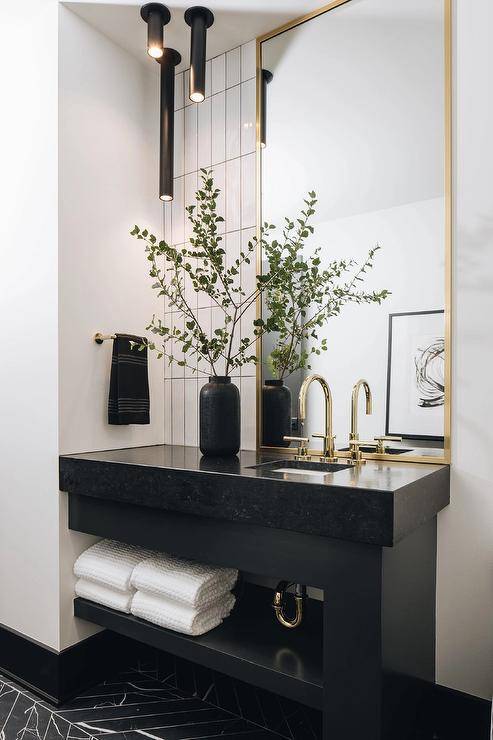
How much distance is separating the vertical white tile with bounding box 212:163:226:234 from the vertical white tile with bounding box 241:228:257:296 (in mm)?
114

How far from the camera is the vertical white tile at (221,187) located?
2098mm

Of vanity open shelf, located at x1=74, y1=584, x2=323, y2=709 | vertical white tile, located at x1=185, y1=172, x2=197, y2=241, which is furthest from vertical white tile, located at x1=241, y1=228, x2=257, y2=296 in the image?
vanity open shelf, located at x1=74, y1=584, x2=323, y2=709

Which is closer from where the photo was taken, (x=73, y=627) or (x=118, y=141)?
(x=73, y=627)

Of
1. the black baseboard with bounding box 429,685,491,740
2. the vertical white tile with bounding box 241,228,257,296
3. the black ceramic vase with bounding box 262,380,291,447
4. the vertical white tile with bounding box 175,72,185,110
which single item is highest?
the vertical white tile with bounding box 175,72,185,110

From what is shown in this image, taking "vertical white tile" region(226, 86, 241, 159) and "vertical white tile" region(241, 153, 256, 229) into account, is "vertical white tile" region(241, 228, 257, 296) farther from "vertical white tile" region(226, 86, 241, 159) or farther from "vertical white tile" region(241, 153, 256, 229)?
"vertical white tile" region(226, 86, 241, 159)

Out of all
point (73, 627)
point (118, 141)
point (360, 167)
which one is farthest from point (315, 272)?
point (73, 627)

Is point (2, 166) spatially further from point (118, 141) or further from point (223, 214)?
point (223, 214)

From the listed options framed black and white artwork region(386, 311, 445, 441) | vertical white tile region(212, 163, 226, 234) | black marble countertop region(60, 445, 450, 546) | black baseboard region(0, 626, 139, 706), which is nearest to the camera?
black marble countertop region(60, 445, 450, 546)

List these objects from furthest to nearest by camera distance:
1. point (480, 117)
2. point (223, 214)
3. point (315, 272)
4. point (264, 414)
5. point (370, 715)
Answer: point (223, 214)
point (264, 414)
point (315, 272)
point (480, 117)
point (370, 715)

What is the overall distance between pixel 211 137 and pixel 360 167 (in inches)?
26.7

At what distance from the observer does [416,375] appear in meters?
1.65

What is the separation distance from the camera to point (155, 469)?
1.57 m

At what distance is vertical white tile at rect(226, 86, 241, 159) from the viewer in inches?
81.2

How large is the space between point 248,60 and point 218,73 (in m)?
0.15
